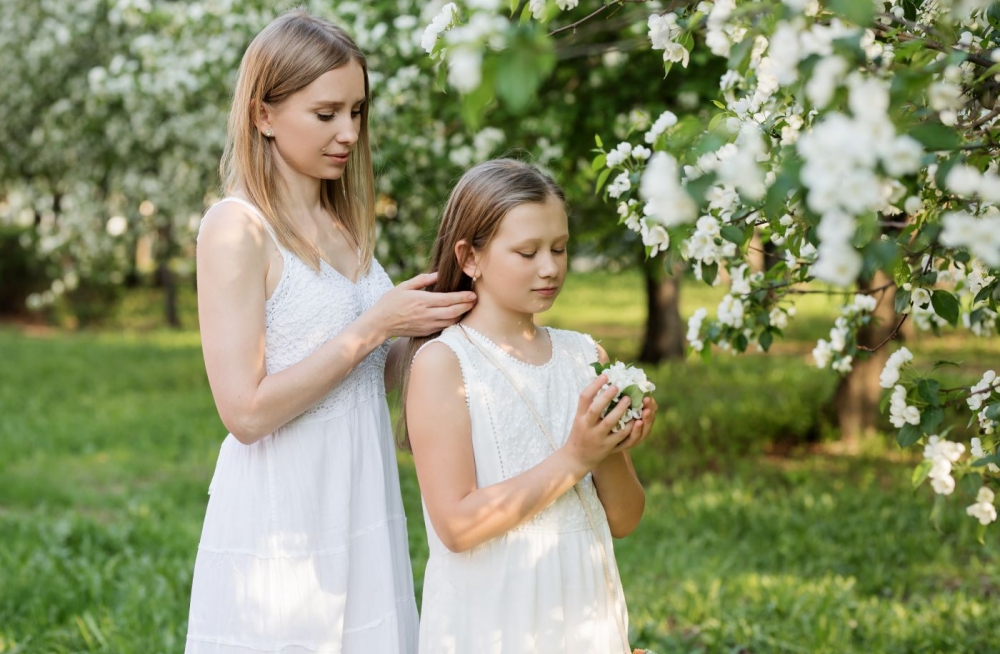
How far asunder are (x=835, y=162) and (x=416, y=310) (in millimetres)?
1263

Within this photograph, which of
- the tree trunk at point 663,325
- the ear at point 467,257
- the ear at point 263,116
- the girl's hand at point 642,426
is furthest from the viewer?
the tree trunk at point 663,325

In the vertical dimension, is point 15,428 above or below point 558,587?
below

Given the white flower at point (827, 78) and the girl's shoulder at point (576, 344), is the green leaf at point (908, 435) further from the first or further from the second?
the white flower at point (827, 78)

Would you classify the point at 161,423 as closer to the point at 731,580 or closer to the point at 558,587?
the point at 731,580

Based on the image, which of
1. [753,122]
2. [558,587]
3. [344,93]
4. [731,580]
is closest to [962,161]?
[753,122]

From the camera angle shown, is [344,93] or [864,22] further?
[344,93]

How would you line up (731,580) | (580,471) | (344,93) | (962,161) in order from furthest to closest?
(731,580)
(344,93)
(580,471)
(962,161)

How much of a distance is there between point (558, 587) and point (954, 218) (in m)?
1.23

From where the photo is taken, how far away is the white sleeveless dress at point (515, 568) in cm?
213

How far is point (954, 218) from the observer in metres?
1.22

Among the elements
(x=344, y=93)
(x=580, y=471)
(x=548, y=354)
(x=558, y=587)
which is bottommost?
(x=558, y=587)

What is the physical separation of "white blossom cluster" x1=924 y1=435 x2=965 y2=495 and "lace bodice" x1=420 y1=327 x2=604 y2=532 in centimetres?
70

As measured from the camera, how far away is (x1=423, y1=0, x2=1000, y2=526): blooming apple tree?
3.70 feet

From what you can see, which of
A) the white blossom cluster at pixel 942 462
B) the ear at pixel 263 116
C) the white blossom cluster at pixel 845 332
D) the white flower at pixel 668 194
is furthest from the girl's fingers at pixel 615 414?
the white blossom cluster at pixel 845 332
